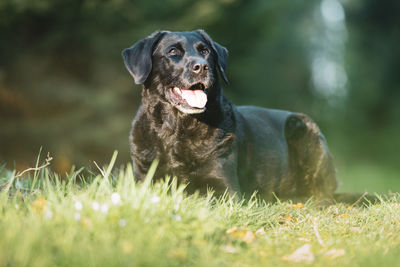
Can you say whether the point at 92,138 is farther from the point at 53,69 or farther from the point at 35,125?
the point at 53,69

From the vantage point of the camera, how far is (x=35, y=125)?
1127 centimetres

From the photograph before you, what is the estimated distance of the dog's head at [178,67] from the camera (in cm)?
388

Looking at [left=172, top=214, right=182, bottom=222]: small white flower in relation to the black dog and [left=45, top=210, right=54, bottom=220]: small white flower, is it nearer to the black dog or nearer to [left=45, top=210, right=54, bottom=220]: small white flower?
[left=45, top=210, right=54, bottom=220]: small white flower

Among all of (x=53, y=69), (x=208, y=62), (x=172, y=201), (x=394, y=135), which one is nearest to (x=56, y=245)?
(x=172, y=201)

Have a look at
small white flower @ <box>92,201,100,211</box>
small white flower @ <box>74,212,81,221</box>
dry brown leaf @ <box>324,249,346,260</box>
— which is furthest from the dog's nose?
dry brown leaf @ <box>324,249,346,260</box>

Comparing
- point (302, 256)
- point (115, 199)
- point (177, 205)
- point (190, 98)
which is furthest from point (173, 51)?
point (302, 256)

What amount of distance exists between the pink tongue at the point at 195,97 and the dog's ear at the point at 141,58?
409 mm

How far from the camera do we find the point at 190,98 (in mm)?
3953

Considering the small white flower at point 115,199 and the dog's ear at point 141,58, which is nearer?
the small white flower at point 115,199

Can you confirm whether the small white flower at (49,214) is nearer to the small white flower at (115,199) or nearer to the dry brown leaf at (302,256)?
the small white flower at (115,199)

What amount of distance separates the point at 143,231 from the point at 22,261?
0.58m

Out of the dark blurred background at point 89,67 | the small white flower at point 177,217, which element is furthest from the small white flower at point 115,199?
the dark blurred background at point 89,67

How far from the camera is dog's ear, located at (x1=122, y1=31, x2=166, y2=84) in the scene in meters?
4.07

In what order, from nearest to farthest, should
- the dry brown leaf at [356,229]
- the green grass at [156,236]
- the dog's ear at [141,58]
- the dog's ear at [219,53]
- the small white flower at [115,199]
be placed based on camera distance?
1. the green grass at [156,236]
2. the small white flower at [115,199]
3. the dry brown leaf at [356,229]
4. the dog's ear at [141,58]
5. the dog's ear at [219,53]
